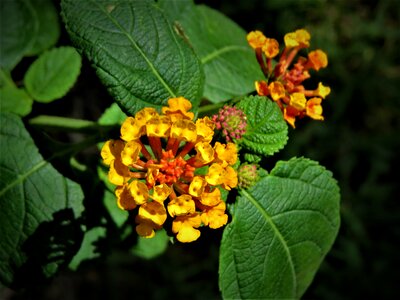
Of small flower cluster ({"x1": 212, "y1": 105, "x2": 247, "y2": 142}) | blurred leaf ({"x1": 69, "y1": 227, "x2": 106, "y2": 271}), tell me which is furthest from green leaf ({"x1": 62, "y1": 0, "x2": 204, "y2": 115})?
blurred leaf ({"x1": 69, "y1": 227, "x2": 106, "y2": 271})

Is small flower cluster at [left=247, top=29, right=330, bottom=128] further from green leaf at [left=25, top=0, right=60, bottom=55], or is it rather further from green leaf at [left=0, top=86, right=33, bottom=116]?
green leaf at [left=25, top=0, right=60, bottom=55]

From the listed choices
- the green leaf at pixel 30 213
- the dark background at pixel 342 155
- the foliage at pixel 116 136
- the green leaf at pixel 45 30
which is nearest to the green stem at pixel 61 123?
the foliage at pixel 116 136

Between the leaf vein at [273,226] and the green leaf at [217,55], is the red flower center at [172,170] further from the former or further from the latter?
the green leaf at [217,55]

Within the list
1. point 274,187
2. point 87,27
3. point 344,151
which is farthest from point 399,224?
point 87,27

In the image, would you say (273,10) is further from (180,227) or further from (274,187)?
(180,227)

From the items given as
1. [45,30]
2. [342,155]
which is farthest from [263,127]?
[342,155]
